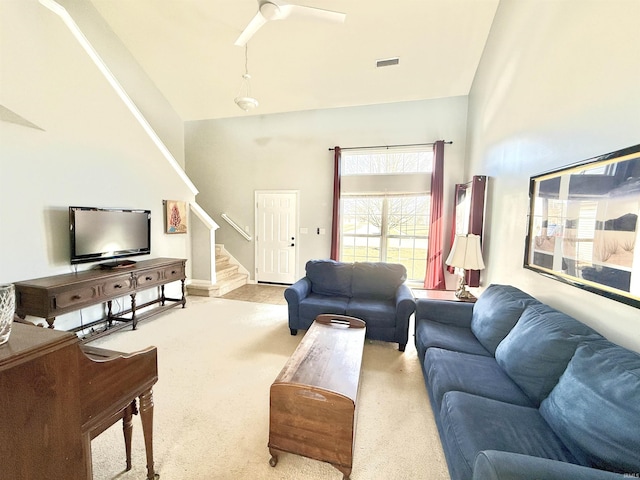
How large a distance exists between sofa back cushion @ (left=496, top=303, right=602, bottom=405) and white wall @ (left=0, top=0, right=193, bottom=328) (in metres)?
4.21

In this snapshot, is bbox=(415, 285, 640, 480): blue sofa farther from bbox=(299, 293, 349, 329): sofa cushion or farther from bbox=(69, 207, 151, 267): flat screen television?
bbox=(69, 207, 151, 267): flat screen television

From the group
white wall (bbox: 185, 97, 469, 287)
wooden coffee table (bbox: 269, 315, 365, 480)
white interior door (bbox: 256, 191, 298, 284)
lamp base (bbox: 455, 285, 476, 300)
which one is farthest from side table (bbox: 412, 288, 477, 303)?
white interior door (bbox: 256, 191, 298, 284)

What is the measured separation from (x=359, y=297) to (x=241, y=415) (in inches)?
76.6

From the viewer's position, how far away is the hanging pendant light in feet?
12.9

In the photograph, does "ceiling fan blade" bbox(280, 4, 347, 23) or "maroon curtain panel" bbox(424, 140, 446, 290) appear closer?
"ceiling fan blade" bbox(280, 4, 347, 23)

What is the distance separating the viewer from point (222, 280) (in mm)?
5309

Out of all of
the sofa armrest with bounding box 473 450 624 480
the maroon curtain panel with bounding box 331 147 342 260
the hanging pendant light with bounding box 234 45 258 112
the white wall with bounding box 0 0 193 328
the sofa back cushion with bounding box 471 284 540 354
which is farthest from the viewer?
the maroon curtain panel with bounding box 331 147 342 260

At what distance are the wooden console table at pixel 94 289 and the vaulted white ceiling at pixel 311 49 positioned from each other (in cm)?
348

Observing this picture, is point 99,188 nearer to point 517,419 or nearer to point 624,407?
point 517,419

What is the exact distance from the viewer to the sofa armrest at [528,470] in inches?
35.6

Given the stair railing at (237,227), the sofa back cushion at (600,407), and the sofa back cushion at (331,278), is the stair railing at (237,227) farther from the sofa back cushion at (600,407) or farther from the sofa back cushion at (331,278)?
the sofa back cushion at (600,407)

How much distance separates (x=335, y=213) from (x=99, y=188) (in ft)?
12.1

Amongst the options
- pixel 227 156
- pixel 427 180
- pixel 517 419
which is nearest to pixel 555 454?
pixel 517 419

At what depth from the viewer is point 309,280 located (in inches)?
144
